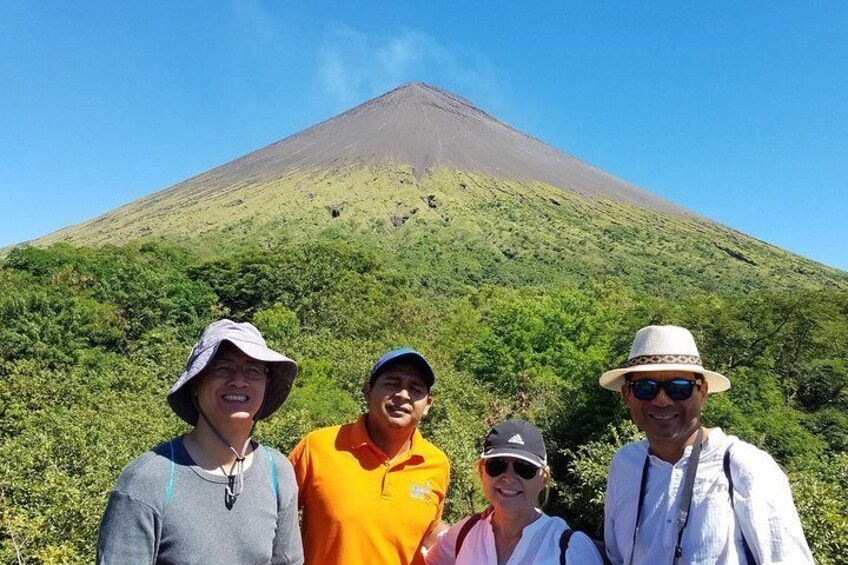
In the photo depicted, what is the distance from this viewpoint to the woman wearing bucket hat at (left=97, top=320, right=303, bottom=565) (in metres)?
1.89

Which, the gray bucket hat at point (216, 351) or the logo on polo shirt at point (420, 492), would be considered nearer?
the gray bucket hat at point (216, 351)

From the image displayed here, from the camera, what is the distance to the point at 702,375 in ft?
8.55

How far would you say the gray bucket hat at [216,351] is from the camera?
2.16 metres

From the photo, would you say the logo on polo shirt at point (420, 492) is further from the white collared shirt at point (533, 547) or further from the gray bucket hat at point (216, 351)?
the gray bucket hat at point (216, 351)

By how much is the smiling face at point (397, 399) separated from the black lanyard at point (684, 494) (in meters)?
1.08

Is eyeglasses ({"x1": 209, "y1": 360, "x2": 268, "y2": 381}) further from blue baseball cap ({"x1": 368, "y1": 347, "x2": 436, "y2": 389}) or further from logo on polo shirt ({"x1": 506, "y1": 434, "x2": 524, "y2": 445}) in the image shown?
logo on polo shirt ({"x1": 506, "y1": 434, "x2": 524, "y2": 445})

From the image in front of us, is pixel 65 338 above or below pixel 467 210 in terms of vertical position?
below

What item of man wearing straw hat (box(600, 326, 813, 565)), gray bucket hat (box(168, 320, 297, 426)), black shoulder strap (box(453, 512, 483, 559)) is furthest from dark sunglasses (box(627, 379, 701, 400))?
gray bucket hat (box(168, 320, 297, 426))

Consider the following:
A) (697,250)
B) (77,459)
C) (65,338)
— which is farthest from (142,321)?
(697,250)

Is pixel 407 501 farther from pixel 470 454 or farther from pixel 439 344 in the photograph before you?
pixel 439 344

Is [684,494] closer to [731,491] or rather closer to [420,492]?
[731,491]

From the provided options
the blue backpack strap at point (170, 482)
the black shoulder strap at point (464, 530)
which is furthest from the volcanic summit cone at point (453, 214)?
the blue backpack strap at point (170, 482)

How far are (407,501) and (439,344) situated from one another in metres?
32.8

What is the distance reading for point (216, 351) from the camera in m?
2.18
